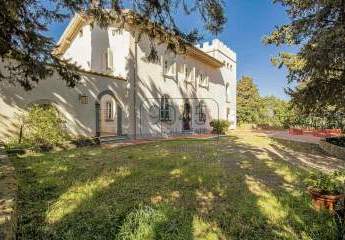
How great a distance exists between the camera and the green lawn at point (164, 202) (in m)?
4.16

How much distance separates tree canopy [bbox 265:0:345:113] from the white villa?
4537mm

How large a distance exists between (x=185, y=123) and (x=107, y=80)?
9546mm

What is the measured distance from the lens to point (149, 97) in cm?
1891

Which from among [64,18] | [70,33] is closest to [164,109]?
[70,33]

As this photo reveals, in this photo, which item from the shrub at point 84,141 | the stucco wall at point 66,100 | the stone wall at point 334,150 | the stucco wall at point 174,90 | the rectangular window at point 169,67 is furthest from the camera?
the rectangular window at point 169,67

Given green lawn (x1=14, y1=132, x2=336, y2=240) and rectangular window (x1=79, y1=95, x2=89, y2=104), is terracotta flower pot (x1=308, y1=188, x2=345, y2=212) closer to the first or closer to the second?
green lawn (x1=14, y1=132, x2=336, y2=240)

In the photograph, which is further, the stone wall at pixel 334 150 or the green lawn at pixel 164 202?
Result: the stone wall at pixel 334 150

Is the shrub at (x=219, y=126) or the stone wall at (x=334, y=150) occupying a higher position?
the shrub at (x=219, y=126)

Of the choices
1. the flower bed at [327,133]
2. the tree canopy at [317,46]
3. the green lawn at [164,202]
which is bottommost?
the green lawn at [164,202]

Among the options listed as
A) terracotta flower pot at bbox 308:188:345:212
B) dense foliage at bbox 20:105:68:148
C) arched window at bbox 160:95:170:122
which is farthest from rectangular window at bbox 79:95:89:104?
terracotta flower pot at bbox 308:188:345:212

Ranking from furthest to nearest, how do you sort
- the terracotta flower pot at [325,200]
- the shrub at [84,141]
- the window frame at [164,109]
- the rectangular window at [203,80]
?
1. the rectangular window at [203,80]
2. the window frame at [164,109]
3. the shrub at [84,141]
4. the terracotta flower pot at [325,200]

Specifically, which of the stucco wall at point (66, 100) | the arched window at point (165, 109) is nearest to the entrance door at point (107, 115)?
the stucco wall at point (66, 100)

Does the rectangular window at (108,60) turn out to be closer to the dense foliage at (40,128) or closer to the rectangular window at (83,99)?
the rectangular window at (83,99)

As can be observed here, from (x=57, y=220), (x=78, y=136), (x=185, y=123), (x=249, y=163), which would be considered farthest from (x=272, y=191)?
(x=185, y=123)
